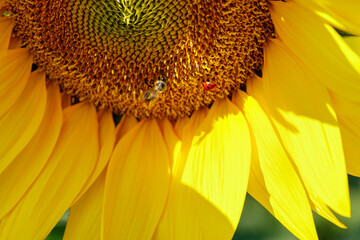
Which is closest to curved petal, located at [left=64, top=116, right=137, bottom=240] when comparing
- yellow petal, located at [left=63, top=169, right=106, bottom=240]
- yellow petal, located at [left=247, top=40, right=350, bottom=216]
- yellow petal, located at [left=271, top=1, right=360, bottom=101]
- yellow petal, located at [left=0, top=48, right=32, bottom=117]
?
yellow petal, located at [left=63, top=169, right=106, bottom=240]

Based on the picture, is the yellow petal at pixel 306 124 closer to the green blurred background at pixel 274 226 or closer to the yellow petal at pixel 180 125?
the yellow petal at pixel 180 125

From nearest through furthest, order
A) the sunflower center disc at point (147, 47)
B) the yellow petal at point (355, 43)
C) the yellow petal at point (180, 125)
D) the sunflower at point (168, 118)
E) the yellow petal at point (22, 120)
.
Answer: the yellow petal at point (355, 43) < the sunflower at point (168, 118) < the sunflower center disc at point (147, 47) < the yellow petal at point (22, 120) < the yellow petal at point (180, 125)

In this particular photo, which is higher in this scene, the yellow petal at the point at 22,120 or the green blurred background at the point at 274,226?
the yellow petal at the point at 22,120

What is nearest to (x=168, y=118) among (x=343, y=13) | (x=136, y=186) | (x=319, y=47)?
(x=136, y=186)

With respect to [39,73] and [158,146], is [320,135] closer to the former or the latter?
[158,146]

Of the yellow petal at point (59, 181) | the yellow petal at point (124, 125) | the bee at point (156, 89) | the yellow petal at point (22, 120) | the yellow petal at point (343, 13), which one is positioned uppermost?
the yellow petal at point (343, 13)

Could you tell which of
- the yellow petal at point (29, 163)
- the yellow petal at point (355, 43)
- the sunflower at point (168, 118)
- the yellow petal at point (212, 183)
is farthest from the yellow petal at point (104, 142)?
the yellow petal at point (355, 43)

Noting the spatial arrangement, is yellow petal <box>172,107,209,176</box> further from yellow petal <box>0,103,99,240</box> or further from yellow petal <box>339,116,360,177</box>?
yellow petal <box>339,116,360,177</box>
